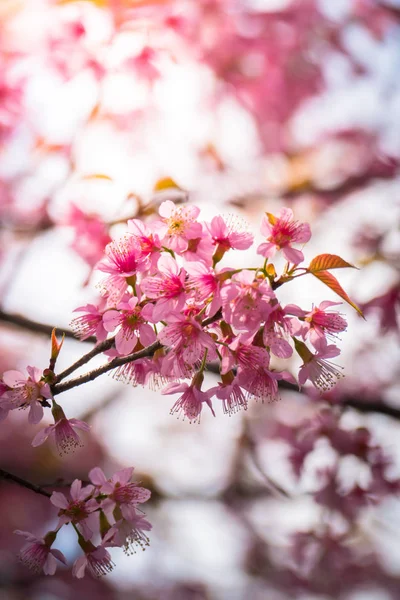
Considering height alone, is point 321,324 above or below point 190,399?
above

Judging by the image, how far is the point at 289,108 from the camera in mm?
3127

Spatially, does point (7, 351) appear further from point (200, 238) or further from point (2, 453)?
point (200, 238)

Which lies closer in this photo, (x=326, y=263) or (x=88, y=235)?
(x=326, y=263)

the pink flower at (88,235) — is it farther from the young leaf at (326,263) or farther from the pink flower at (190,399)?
the young leaf at (326,263)

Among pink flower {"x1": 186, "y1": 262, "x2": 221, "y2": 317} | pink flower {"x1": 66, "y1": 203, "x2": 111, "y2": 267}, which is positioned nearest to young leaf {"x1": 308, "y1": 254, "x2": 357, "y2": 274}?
pink flower {"x1": 186, "y1": 262, "x2": 221, "y2": 317}

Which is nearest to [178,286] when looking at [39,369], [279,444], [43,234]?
[39,369]

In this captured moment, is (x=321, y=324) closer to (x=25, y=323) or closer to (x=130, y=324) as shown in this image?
(x=130, y=324)

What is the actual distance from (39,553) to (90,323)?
379mm

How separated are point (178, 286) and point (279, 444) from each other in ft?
6.83

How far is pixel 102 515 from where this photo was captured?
896 millimetres

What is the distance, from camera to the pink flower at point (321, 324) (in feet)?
2.78

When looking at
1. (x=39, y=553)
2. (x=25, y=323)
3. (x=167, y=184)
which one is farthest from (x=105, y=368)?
(x=25, y=323)

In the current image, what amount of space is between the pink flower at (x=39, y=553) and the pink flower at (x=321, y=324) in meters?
0.51

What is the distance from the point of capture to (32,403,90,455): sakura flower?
2.89 ft
